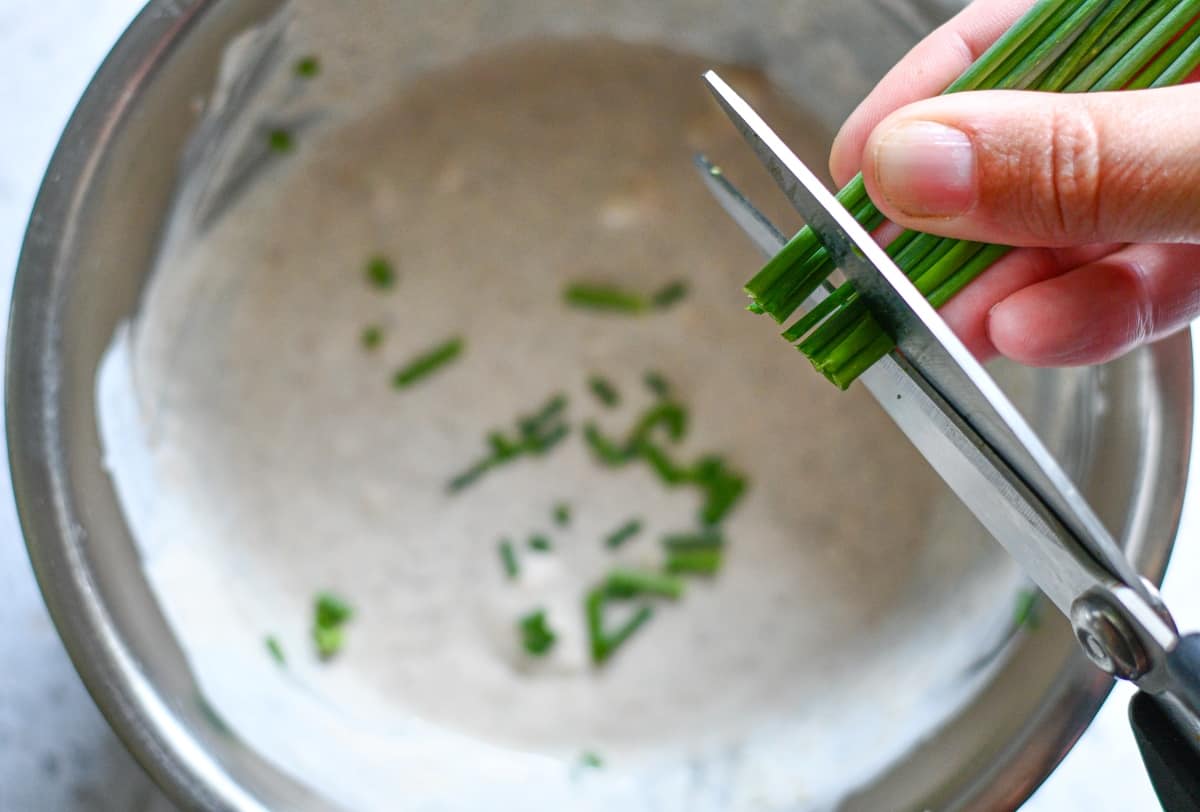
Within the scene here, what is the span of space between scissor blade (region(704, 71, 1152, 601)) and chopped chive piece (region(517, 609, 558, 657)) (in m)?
0.55

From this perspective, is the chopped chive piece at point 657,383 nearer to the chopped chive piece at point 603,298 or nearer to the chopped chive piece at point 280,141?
the chopped chive piece at point 603,298

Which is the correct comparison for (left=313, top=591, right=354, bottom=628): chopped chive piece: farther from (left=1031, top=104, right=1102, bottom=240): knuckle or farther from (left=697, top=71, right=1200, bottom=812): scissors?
(left=1031, top=104, right=1102, bottom=240): knuckle

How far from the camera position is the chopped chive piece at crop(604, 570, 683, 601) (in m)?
1.08

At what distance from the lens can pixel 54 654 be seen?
90cm

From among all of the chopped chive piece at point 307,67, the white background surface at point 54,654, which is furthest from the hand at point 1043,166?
the chopped chive piece at point 307,67

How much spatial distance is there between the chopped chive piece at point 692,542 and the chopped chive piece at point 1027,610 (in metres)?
0.31

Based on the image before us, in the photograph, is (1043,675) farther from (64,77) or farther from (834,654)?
(64,77)

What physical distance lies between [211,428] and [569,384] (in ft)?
1.21

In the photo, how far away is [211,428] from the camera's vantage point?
104 cm

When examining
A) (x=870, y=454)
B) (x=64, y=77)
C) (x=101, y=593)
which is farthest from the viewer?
(x=870, y=454)

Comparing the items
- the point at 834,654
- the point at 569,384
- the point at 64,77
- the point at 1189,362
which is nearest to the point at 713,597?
the point at 834,654

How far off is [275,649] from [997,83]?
81cm

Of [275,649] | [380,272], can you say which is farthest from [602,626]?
[380,272]

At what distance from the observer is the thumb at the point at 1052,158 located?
0.56 meters
